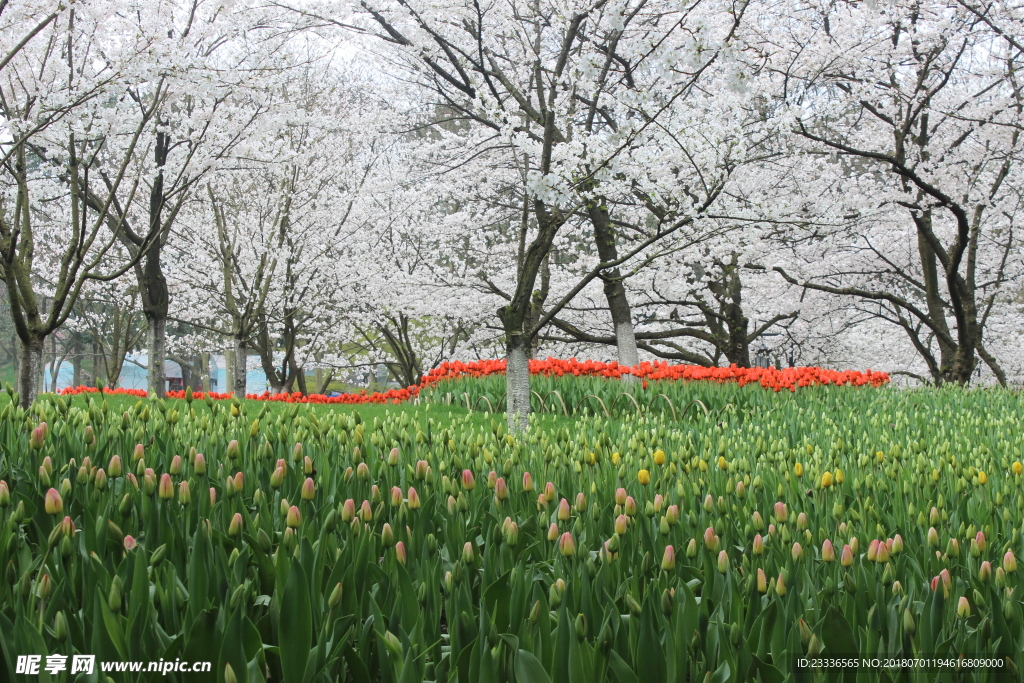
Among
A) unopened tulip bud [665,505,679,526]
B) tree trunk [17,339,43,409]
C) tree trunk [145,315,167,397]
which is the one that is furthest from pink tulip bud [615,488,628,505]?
tree trunk [145,315,167,397]

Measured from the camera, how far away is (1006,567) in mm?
1840

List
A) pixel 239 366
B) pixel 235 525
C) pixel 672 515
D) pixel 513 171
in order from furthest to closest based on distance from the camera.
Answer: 1. pixel 513 171
2. pixel 239 366
3. pixel 672 515
4. pixel 235 525

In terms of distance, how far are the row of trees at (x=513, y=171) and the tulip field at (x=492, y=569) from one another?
333cm

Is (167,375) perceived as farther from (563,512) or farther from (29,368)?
(563,512)

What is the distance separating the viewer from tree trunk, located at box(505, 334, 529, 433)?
20.3 feet

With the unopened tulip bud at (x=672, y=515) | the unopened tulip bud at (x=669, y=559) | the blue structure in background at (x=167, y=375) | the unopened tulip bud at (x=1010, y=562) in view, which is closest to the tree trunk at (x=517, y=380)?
the unopened tulip bud at (x=672, y=515)

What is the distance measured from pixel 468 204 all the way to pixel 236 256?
558 cm

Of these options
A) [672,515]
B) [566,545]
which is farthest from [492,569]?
[672,515]

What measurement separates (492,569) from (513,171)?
1523 cm

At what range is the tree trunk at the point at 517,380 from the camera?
6184 millimetres

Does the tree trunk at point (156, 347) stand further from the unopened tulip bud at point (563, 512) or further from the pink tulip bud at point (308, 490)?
the unopened tulip bud at point (563, 512)

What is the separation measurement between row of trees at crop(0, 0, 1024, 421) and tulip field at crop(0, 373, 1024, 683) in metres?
3.33

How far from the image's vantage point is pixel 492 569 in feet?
6.32

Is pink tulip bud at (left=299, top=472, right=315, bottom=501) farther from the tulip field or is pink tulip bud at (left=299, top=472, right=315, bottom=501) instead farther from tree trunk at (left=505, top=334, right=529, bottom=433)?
tree trunk at (left=505, top=334, right=529, bottom=433)
